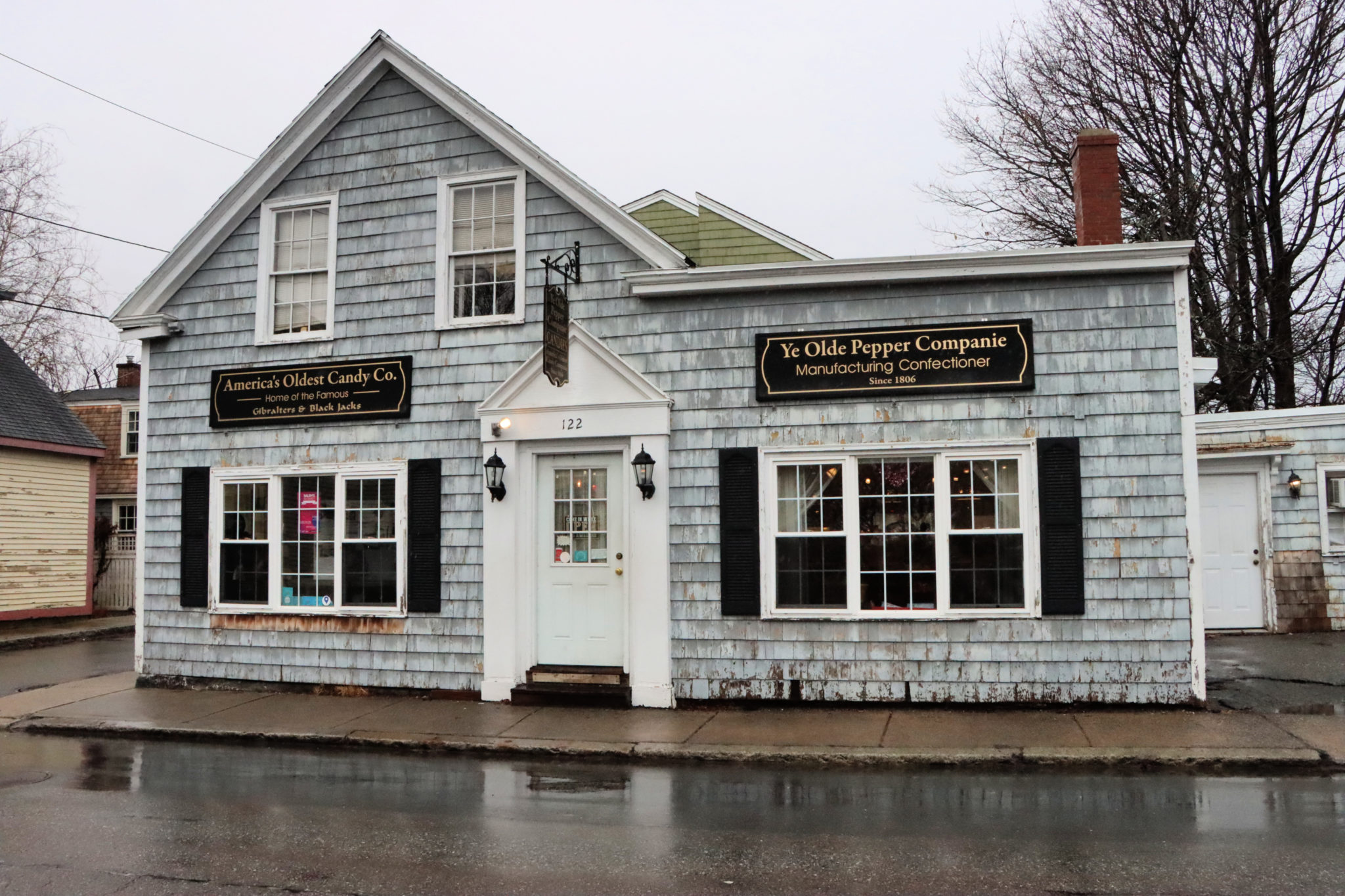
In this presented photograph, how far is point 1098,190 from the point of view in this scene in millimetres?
10234

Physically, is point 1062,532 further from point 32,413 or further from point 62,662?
point 32,413

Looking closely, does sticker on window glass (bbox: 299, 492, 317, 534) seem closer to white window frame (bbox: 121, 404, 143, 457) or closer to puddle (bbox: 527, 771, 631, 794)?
puddle (bbox: 527, 771, 631, 794)

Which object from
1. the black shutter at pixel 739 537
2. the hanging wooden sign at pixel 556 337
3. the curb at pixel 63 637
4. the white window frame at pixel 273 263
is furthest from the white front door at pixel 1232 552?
the curb at pixel 63 637

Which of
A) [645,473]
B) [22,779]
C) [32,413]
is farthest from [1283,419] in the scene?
[32,413]

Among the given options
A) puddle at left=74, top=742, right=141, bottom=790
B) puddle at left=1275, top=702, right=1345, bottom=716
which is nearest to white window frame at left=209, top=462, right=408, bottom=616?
puddle at left=74, top=742, right=141, bottom=790

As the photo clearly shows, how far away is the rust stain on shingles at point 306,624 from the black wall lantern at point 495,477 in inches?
71.4

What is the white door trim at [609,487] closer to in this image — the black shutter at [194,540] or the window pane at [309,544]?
the window pane at [309,544]

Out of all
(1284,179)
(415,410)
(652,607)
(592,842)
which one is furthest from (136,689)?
(1284,179)

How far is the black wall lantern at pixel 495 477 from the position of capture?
420 inches

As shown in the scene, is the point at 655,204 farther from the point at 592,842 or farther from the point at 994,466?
the point at 592,842

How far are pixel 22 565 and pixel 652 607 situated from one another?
51.5 ft

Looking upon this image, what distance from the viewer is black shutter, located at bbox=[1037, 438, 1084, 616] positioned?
952 cm

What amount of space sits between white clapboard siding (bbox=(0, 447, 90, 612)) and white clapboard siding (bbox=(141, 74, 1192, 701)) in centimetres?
962

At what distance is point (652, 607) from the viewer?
1027cm
